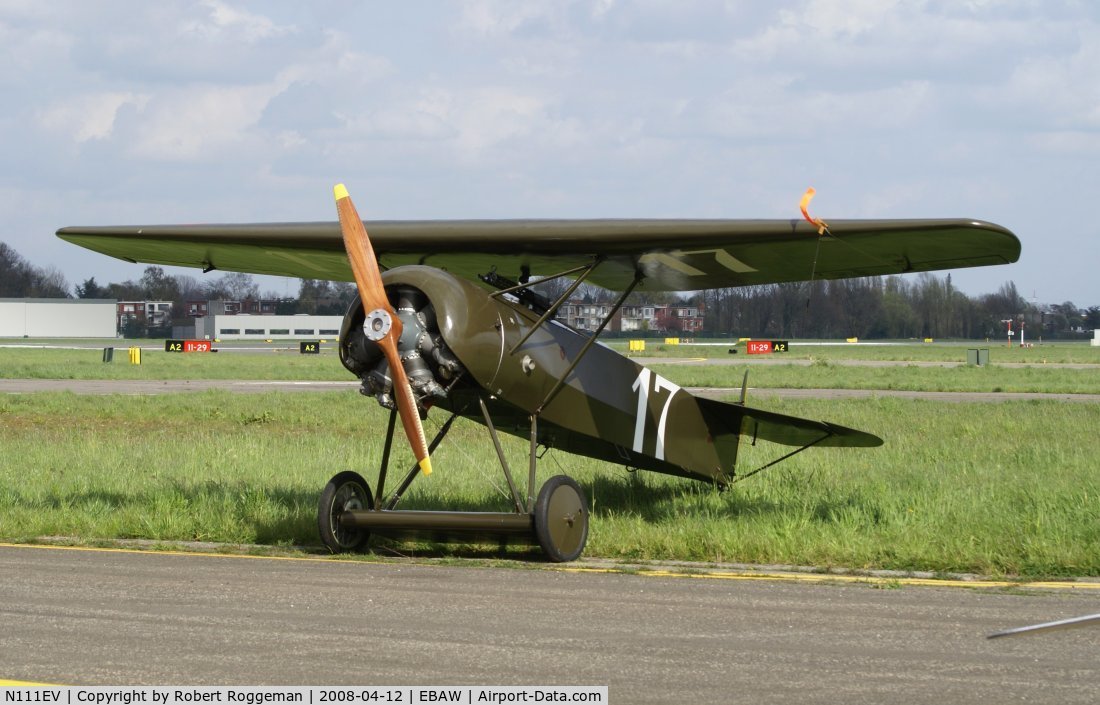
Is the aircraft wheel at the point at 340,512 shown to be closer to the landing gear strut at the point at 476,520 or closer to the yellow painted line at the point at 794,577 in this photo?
the landing gear strut at the point at 476,520

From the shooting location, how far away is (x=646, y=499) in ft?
40.2

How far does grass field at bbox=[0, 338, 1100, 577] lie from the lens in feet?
30.3

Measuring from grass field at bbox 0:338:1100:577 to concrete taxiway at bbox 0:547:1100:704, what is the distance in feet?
4.00

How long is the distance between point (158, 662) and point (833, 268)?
7000 millimetres

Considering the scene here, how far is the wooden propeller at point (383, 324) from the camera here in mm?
8406

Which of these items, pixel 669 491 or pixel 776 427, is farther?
pixel 669 491

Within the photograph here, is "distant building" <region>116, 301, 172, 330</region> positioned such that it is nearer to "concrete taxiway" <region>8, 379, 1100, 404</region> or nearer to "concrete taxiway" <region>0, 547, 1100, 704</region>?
"concrete taxiway" <region>8, 379, 1100, 404</region>

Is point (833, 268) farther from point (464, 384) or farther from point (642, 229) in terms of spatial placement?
point (464, 384)

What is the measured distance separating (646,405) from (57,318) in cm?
13376

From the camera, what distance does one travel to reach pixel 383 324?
840cm

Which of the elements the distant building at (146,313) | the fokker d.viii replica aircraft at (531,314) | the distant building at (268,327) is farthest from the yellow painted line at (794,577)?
the distant building at (146,313)

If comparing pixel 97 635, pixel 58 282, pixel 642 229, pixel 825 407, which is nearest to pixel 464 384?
pixel 642 229

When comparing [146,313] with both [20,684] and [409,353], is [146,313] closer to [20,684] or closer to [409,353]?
[409,353]
